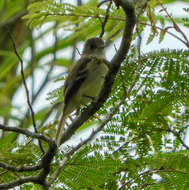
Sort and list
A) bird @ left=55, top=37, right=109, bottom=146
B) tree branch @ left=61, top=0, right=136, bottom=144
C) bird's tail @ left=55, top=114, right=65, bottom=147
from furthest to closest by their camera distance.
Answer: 1. bird @ left=55, top=37, right=109, bottom=146
2. bird's tail @ left=55, top=114, right=65, bottom=147
3. tree branch @ left=61, top=0, right=136, bottom=144

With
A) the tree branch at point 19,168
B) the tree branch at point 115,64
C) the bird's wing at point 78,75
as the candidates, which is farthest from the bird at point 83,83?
the tree branch at point 19,168

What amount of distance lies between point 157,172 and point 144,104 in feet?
1.62

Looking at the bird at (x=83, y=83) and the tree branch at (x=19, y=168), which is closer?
the tree branch at (x=19, y=168)

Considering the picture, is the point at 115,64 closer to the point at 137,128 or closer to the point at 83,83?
the point at 137,128

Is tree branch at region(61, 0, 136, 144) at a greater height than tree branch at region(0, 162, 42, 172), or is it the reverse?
tree branch at region(61, 0, 136, 144)

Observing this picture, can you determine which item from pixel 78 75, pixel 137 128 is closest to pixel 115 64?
pixel 137 128

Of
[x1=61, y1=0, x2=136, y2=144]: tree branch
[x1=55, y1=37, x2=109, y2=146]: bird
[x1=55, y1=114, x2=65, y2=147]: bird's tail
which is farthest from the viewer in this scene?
[x1=55, y1=37, x2=109, y2=146]: bird

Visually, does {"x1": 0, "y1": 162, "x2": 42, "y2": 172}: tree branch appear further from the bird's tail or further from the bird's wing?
the bird's wing

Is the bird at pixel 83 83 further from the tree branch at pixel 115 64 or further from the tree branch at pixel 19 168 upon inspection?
the tree branch at pixel 19 168

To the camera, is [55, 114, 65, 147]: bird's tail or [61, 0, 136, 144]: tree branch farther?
[55, 114, 65, 147]: bird's tail

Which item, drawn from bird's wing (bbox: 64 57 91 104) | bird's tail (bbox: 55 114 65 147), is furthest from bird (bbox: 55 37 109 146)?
bird's tail (bbox: 55 114 65 147)

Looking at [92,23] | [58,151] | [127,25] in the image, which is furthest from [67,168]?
[92,23]

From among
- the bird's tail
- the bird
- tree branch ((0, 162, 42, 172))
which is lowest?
tree branch ((0, 162, 42, 172))

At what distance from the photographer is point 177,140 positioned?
2775mm
